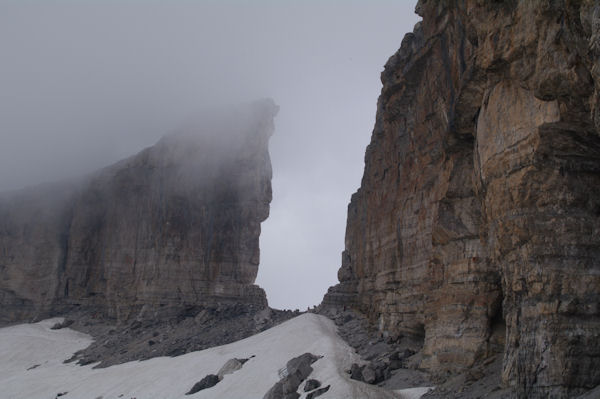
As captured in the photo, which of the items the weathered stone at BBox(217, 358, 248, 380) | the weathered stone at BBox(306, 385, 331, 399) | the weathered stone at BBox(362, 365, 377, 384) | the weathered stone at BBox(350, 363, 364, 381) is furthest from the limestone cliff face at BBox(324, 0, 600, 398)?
the weathered stone at BBox(217, 358, 248, 380)

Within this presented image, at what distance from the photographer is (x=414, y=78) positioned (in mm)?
24422

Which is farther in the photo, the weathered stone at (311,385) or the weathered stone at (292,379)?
the weathered stone at (292,379)

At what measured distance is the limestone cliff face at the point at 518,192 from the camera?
10.6 m

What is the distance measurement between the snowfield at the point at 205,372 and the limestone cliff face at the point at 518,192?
13.1 ft

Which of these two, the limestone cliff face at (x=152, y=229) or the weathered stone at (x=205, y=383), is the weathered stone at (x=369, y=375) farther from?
the limestone cliff face at (x=152, y=229)

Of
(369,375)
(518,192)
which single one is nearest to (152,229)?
(369,375)

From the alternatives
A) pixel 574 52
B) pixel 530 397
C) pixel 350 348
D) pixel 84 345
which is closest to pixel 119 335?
pixel 84 345

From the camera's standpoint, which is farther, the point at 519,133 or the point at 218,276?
the point at 218,276

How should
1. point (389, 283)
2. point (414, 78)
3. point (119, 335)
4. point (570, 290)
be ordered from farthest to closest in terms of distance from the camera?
point (119, 335)
point (389, 283)
point (414, 78)
point (570, 290)

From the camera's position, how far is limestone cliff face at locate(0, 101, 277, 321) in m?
50.1

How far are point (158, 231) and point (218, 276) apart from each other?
751cm

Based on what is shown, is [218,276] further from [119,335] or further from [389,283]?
[389,283]

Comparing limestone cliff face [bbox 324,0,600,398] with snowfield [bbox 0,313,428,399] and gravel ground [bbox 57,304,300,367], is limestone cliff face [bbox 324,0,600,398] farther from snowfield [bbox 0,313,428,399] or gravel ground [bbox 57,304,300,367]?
gravel ground [bbox 57,304,300,367]

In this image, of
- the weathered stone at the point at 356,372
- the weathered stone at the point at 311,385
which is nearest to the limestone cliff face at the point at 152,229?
the weathered stone at the point at 356,372
